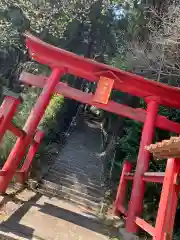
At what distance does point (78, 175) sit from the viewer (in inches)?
461

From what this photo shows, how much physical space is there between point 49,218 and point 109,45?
63.0ft

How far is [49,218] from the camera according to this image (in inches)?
257

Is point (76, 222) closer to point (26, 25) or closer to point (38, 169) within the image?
point (38, 169)

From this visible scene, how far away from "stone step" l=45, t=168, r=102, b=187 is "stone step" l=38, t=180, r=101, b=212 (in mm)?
1181

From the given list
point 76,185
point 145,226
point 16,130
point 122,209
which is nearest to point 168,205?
point 145,226

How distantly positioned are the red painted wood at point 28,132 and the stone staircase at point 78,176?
303cm

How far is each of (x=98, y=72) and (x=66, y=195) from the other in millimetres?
4334

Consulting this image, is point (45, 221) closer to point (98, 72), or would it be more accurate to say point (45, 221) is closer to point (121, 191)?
point (121, 191)

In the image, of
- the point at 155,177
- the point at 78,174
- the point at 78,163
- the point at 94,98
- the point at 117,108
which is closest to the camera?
the point at 155,177

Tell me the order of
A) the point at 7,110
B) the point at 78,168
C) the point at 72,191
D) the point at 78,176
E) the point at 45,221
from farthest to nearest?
1. the point at 78,168
2. the point at 78,176
3. the point at 72,191
4. the point at 45,221
5. the point at 7,110

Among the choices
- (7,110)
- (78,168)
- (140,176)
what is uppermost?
(78,168)

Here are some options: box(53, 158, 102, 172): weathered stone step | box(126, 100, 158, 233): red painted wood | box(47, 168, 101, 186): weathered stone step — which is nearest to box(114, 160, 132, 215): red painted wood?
box(126, 100, 158, 233): red painted wood

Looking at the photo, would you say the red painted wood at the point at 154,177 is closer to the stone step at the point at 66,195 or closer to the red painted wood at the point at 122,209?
the red painted wood at the point at 122,209

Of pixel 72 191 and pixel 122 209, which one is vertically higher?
pixel 72 191
